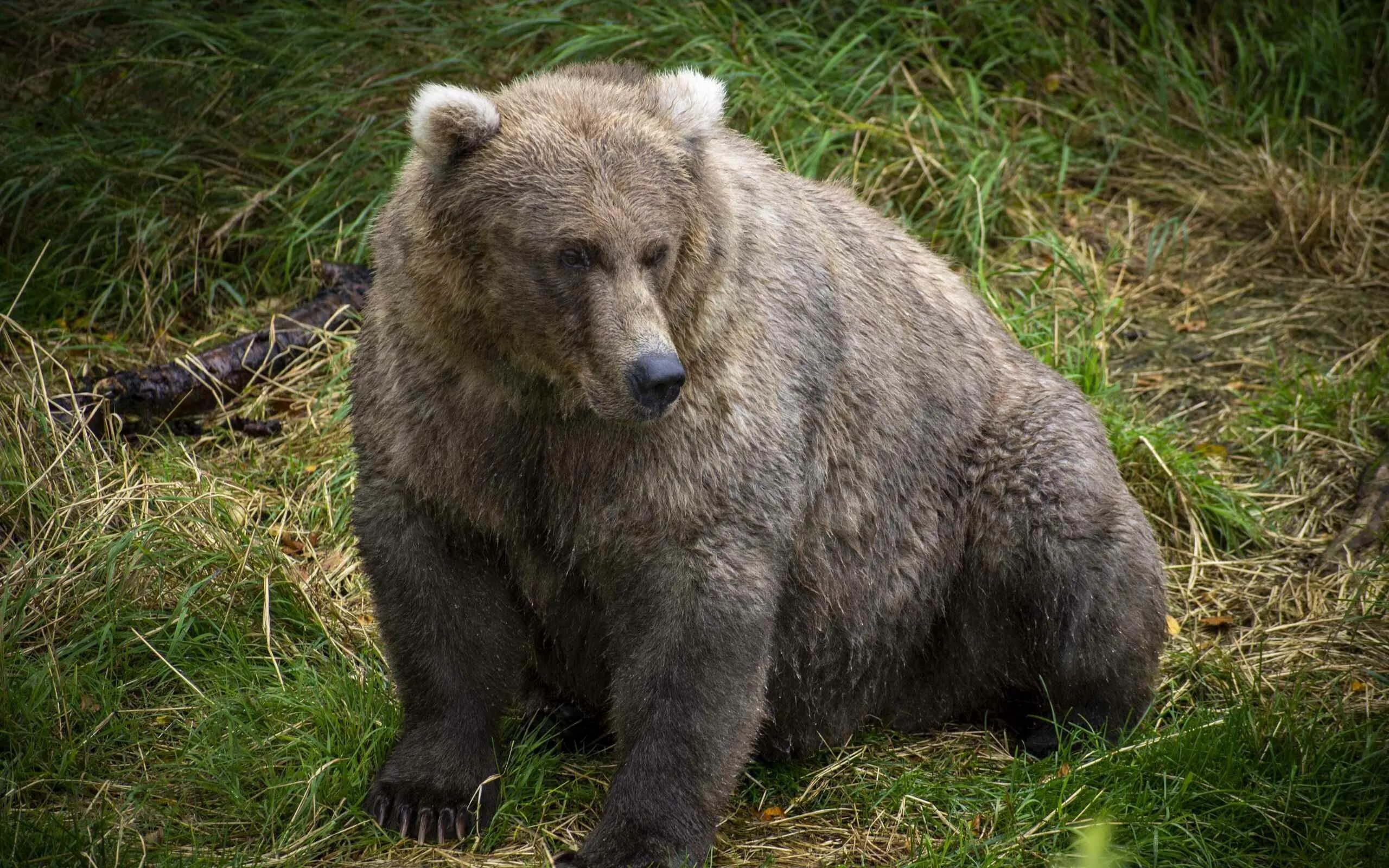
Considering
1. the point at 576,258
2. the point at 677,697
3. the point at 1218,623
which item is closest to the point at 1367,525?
the point at 1218,623

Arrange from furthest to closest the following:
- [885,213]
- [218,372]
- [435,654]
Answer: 1. [885,213]
2. [218,372]
3. [435,654]

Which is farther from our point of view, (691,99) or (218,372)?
(218,372)

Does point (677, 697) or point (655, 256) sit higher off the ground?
point (655, 256)

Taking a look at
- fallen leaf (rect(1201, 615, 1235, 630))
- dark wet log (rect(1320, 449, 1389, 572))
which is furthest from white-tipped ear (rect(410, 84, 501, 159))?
dark wet log (rect(1320, 449, 1389, 572))

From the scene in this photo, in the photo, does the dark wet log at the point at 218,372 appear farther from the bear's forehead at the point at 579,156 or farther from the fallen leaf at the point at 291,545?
the bear's forehead at the point at 579,156

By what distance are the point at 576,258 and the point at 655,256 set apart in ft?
0.72

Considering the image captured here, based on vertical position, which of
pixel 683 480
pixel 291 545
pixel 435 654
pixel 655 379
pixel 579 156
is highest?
pixel 579 156

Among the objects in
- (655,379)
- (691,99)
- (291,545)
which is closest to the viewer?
(655,379)

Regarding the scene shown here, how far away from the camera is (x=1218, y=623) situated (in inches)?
232

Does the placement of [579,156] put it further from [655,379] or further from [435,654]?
[435,654]

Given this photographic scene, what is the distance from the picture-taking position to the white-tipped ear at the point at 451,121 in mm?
3797

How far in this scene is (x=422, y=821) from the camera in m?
4.27

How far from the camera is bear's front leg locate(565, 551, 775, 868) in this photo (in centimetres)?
411

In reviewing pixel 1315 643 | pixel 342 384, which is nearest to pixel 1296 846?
pixel 1315 643
